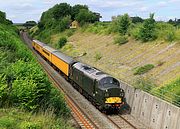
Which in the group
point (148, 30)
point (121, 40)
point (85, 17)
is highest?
point (85, 17)

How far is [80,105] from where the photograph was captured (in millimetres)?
32188

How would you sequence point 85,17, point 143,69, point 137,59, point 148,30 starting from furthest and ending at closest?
point 85,17 → point 148,30 → point 137,59 → point 143,69

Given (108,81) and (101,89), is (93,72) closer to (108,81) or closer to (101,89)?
(108,81)

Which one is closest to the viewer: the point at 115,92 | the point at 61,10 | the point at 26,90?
the point at 26,90

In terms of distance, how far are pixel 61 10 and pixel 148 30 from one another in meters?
83.1

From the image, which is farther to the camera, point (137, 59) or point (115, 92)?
point (137, 59)

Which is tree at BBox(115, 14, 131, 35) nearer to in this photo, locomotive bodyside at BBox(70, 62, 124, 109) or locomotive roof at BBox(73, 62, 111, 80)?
locomotive roof at BBox(73, 62, 111, 80)

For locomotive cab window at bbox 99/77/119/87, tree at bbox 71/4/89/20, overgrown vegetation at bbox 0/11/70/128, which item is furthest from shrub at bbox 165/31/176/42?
tree at bbox 71/4/89/20

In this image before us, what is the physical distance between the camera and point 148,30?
50.1m

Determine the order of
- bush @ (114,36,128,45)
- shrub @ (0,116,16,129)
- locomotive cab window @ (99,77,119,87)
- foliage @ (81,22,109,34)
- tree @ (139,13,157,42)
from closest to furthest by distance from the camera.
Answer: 1. shrub @ (0,116,16,129)
2. locomotive cab window @ (99,77,119,87)
3. tree @ (139,13,157,42)
4. bush @ (114,36,128,45)
5. foliage @ (81,22,109,34)

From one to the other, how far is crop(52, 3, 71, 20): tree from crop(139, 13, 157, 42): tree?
79.1 meters

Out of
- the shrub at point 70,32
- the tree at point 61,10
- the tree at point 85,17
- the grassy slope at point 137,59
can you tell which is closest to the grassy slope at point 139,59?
the grassy slope at point 137,59

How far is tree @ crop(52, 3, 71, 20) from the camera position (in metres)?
128

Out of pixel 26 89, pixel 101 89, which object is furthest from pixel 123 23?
pixel 26 89
